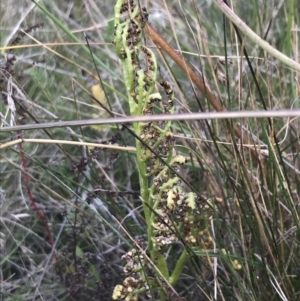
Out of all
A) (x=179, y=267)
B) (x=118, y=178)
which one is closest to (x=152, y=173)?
(x=179, y=267)

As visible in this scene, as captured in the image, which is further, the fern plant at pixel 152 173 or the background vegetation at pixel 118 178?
the background vegetation at pixel 118 178

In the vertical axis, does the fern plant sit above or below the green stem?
above

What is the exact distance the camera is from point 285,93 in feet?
3.85

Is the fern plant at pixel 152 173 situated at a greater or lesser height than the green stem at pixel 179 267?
greater

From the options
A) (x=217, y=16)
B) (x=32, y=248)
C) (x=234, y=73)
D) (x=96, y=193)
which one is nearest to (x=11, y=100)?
(x=96, y=193)

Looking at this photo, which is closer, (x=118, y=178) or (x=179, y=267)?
(x=179, y=267)

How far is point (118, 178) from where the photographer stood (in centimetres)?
124

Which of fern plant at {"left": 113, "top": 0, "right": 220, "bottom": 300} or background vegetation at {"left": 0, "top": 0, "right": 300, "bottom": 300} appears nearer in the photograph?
fern plant at {"left": 113, "top": 0, "right": 220, "bottom": 300}

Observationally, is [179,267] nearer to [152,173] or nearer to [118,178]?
[152,173]

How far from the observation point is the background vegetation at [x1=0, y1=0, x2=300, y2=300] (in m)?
0.79

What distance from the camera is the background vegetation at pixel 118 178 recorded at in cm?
79

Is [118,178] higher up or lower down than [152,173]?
lower down

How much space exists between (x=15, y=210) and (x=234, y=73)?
54 cm

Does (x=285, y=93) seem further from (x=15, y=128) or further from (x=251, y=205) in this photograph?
(x=15, y=128)
